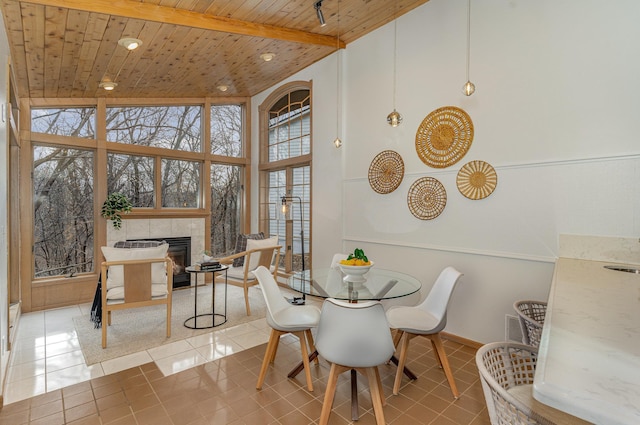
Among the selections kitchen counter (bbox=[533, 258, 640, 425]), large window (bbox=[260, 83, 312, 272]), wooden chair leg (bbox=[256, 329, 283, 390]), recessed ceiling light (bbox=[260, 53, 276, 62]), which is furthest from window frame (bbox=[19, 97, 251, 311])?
kitchen counter (bbox=[533, 258, 640, 425])

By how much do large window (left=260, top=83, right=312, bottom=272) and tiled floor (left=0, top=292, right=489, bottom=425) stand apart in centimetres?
232

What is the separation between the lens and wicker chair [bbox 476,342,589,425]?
83cm

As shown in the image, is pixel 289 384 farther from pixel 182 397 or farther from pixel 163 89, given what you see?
pixel 163 89

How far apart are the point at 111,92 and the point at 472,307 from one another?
17.5 feet

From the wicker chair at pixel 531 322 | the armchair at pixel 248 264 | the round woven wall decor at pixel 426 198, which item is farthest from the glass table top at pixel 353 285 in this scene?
the armchair at pixel 248 264

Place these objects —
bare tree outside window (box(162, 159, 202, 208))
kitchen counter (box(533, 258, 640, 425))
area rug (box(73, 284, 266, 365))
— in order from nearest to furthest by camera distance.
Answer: kitchen counter (box(533, 258, 640, 425))
area rug (box(73, 284, 266, 365))
bare tree outside window (box(162, 159, 202, 208))

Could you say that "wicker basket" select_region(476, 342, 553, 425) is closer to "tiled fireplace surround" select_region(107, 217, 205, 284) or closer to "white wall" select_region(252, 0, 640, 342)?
"white wall" select_region(252, 0, 640, 342)

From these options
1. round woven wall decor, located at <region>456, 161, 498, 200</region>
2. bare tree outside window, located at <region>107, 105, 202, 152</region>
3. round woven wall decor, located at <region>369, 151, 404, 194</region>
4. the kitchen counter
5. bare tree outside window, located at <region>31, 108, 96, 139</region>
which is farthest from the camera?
bare tree outside window, located at <region>107, 105, 202, 152</region>

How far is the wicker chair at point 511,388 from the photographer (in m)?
0.83

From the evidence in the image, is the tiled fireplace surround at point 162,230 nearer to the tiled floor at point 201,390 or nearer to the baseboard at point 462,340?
the tiled floor at point 201,390

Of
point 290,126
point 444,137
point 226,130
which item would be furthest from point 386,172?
point 226,130

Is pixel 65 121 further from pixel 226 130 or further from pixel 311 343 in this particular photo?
pixel 311 343

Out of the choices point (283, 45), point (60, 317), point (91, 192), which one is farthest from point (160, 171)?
point (283, 45)

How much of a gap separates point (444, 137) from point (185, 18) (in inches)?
111
